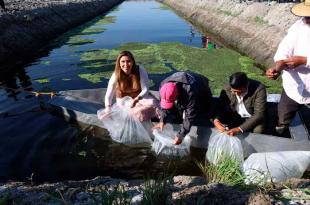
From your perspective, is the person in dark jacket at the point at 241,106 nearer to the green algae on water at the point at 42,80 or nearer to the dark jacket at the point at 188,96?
the dark jacket at the point at 188,96

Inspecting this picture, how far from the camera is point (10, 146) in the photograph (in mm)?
7465

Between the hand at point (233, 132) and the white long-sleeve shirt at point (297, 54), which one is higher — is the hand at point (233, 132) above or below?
below

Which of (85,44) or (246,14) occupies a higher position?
(246,14)

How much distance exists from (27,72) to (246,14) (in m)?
13.5

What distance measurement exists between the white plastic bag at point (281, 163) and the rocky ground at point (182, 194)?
0.68 metres

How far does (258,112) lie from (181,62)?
841 centimetres

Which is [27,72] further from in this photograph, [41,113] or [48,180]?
[48,180]

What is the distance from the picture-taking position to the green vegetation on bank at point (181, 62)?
12.1m

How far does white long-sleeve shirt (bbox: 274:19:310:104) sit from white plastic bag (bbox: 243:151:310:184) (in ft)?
2.97

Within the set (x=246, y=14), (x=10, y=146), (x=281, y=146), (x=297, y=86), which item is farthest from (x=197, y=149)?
(x=246, y=14)

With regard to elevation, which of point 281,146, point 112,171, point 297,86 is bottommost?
point 112,171

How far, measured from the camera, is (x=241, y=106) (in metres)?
6.36

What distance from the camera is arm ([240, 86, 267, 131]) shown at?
19.7 ft

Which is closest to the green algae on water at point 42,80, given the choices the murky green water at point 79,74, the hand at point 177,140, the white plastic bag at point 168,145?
the murky green water at point 79,74
